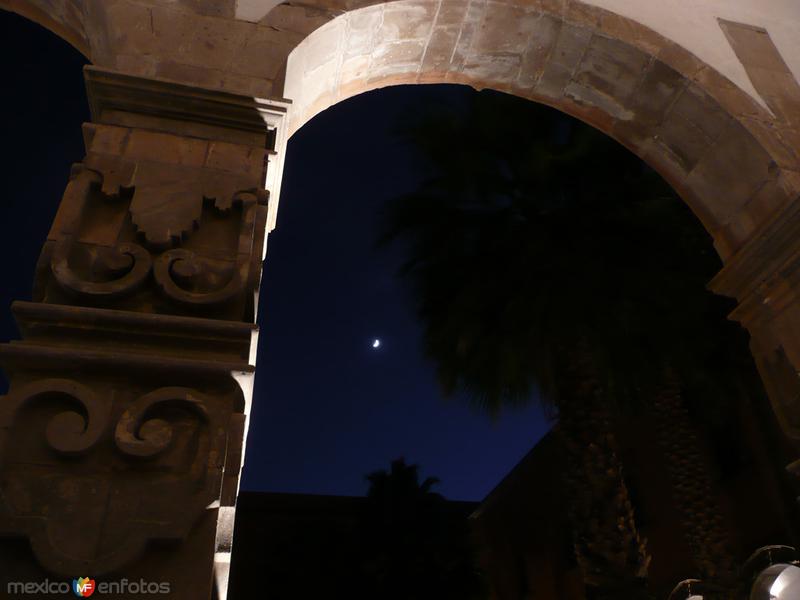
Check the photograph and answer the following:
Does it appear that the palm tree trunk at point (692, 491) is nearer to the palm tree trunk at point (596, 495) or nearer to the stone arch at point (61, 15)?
the palm tree trunk at point (596, 495)

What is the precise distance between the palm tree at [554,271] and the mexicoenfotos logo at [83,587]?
6.66 metres

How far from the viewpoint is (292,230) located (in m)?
42.3

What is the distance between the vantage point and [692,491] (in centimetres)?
823

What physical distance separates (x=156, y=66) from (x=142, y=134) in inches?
12.6

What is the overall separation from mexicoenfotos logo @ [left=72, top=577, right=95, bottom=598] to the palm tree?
666cm

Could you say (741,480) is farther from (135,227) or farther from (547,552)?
(135,227)

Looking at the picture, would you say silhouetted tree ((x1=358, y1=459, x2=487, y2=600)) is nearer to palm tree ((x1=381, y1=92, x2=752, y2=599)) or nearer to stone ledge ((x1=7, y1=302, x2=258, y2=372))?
palm tree ((x1=381, y1=92, x2=752, y2=599))

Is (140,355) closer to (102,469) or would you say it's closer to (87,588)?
(102,469)

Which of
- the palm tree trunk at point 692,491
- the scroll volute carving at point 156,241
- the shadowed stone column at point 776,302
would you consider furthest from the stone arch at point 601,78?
the palm tree trunk at point 692,491

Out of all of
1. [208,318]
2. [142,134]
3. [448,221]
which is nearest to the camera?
[208,318]

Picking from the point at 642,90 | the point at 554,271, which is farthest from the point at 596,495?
the point at 642,90

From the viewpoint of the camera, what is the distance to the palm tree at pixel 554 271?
8.13 meters

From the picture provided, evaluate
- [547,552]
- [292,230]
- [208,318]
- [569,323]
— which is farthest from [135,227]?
[292,230]

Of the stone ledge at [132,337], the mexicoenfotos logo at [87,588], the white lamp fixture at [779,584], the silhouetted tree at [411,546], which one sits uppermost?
the silhouetted tree at [411,546]
